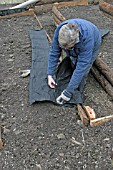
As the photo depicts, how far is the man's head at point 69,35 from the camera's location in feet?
10.8

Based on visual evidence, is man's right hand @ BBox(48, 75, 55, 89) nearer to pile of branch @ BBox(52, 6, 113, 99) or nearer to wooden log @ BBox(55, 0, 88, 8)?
pile of branch @ BBox(52, 6, 113, 99)

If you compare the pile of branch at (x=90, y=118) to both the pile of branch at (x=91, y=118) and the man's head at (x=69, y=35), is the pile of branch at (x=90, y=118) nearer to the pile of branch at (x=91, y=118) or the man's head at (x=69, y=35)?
the pile of branch at (x=91, y=118)

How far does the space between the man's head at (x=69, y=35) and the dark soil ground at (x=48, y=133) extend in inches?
44.0

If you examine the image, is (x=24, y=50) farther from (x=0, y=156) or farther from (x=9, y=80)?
(x=0, y=156)

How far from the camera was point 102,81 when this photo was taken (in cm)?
461

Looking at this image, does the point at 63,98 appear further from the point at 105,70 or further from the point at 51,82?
the point at 105,70

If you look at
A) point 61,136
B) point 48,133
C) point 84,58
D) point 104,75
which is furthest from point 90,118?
point 104,75

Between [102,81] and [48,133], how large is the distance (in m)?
1.44

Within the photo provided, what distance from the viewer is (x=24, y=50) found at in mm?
6004

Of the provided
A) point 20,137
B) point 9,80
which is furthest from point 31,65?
point 20,137

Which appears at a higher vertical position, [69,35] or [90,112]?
[69,35]

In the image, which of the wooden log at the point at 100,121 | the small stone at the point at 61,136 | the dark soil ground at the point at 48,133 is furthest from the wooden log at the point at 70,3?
the small stone at the point at 61,136

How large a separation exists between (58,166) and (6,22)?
5417 millimetres

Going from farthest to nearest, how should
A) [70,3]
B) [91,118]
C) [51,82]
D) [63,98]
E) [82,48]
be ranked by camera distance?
[70,3] → [51,82] → [63,98] → [91,118] → [82,48]
